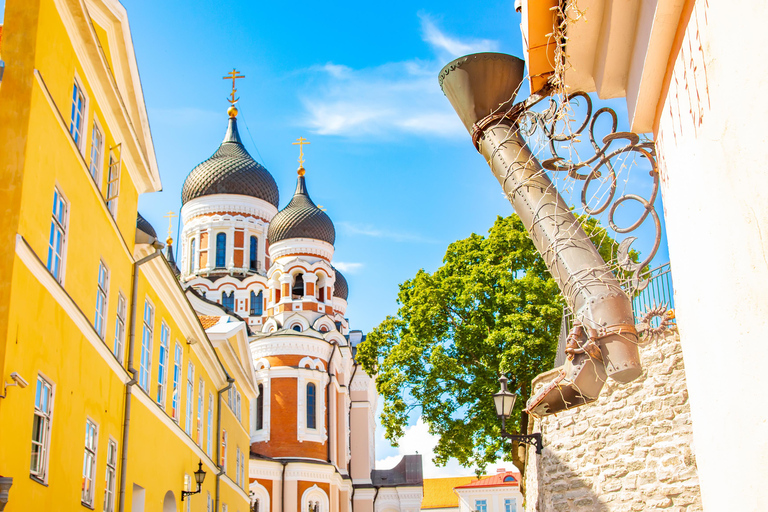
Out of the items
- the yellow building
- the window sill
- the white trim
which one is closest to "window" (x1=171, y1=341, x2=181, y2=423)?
the yellow building

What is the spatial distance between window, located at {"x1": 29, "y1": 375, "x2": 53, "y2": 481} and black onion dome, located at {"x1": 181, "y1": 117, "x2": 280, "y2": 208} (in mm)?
42819

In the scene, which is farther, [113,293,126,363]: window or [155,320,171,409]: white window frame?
[155,320,171,409]: white window frame

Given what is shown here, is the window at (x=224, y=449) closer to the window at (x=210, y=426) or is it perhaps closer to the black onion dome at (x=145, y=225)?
the window at (x=210, y=426)

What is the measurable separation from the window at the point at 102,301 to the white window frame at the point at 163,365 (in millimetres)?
3612

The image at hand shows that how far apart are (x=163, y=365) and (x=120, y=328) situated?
3014mm

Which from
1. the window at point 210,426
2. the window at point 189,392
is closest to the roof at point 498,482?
the window at point 210,426

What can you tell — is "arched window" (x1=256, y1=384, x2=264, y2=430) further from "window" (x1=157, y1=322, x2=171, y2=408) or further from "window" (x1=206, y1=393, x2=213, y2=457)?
"window" (x1=157, y1=322, x2=171, y2=408)

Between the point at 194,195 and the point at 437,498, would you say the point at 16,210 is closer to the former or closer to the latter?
the point at 194,195

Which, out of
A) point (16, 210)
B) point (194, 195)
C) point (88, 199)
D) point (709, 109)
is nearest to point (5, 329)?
point (16, 210)

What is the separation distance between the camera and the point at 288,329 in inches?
1768

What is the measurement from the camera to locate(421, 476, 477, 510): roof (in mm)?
78194

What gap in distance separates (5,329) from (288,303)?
3879 centimetres

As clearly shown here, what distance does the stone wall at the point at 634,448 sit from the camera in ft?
37.5

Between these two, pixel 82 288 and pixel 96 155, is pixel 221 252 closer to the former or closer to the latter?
pixel 96 155
